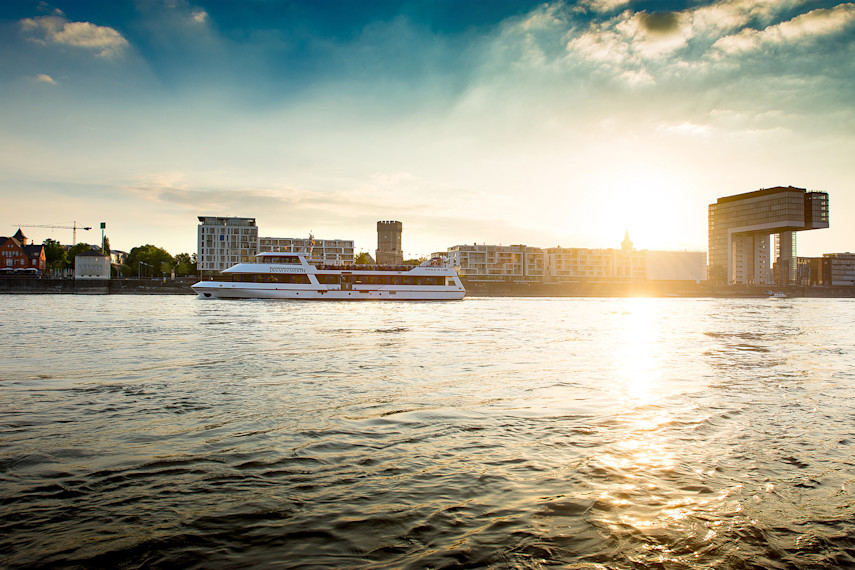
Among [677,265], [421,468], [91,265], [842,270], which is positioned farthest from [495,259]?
[421,468]

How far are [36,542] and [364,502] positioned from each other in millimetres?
2113

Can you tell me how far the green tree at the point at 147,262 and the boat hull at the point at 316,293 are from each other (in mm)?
70436

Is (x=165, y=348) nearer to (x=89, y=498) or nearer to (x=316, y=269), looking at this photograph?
(x=89, y=498)

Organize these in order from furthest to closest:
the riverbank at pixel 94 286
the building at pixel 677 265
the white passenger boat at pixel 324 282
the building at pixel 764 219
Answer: the building at pixel 677 265 → the building at pixel 764 219 → the riverbank at pixel 94 286 → the white passenger boat at pixel 324 282

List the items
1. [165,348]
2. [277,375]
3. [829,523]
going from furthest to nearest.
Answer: [165,348]
[277,375]
[829,523]

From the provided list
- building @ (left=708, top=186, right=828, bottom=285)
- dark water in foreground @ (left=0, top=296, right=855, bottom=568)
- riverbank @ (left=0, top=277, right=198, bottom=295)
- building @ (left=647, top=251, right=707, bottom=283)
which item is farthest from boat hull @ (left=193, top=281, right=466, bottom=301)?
building @ (left=647, top=251, right=707, bottom=283)

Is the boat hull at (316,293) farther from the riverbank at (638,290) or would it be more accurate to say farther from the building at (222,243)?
the building at (222,243)

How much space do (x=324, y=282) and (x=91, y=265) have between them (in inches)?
2976

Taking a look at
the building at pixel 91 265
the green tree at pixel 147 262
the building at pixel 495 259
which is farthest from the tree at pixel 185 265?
the building at pixel 495 259

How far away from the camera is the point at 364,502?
384 centimetres

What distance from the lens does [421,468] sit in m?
4.63

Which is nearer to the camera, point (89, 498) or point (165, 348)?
point (89, 498)

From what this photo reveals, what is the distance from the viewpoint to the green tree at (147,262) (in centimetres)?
11381

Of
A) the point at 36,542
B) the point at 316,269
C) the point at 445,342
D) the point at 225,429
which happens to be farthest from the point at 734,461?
the point at 316,269
